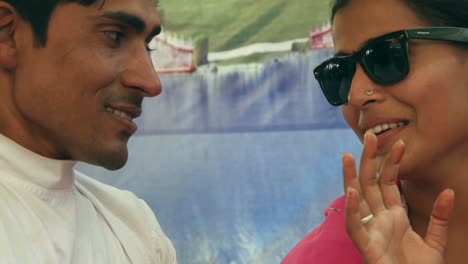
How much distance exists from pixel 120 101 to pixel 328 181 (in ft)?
3.31

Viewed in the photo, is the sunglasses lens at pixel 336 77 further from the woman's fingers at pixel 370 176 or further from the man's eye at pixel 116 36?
the man's eye at pixel 116 36

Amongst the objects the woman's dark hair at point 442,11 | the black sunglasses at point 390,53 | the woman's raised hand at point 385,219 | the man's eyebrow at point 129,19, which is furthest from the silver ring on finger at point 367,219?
the man's eyebrow at point 129,19

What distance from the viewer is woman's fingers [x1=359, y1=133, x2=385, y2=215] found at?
3.39 feet

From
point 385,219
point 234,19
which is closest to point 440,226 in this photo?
point 385,219

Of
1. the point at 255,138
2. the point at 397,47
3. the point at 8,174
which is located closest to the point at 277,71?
the point at 255,138

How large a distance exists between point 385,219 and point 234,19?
121cm

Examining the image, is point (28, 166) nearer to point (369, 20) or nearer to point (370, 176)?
point (370, 176)

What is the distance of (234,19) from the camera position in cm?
208

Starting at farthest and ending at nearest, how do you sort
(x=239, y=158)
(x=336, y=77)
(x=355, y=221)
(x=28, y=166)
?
(x=239, y=158), (x=336, y=77), (x=28, y=166), (x=355, y=221)

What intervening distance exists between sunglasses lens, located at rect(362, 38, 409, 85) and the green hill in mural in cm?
86

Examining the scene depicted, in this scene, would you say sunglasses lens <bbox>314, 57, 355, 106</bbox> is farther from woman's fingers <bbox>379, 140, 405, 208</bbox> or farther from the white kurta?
the white kurta

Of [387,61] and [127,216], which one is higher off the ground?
[387,61]

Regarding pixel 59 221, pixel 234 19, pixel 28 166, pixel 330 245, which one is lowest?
pixel 330 245

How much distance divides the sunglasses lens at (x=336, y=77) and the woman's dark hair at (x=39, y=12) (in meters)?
0.55
